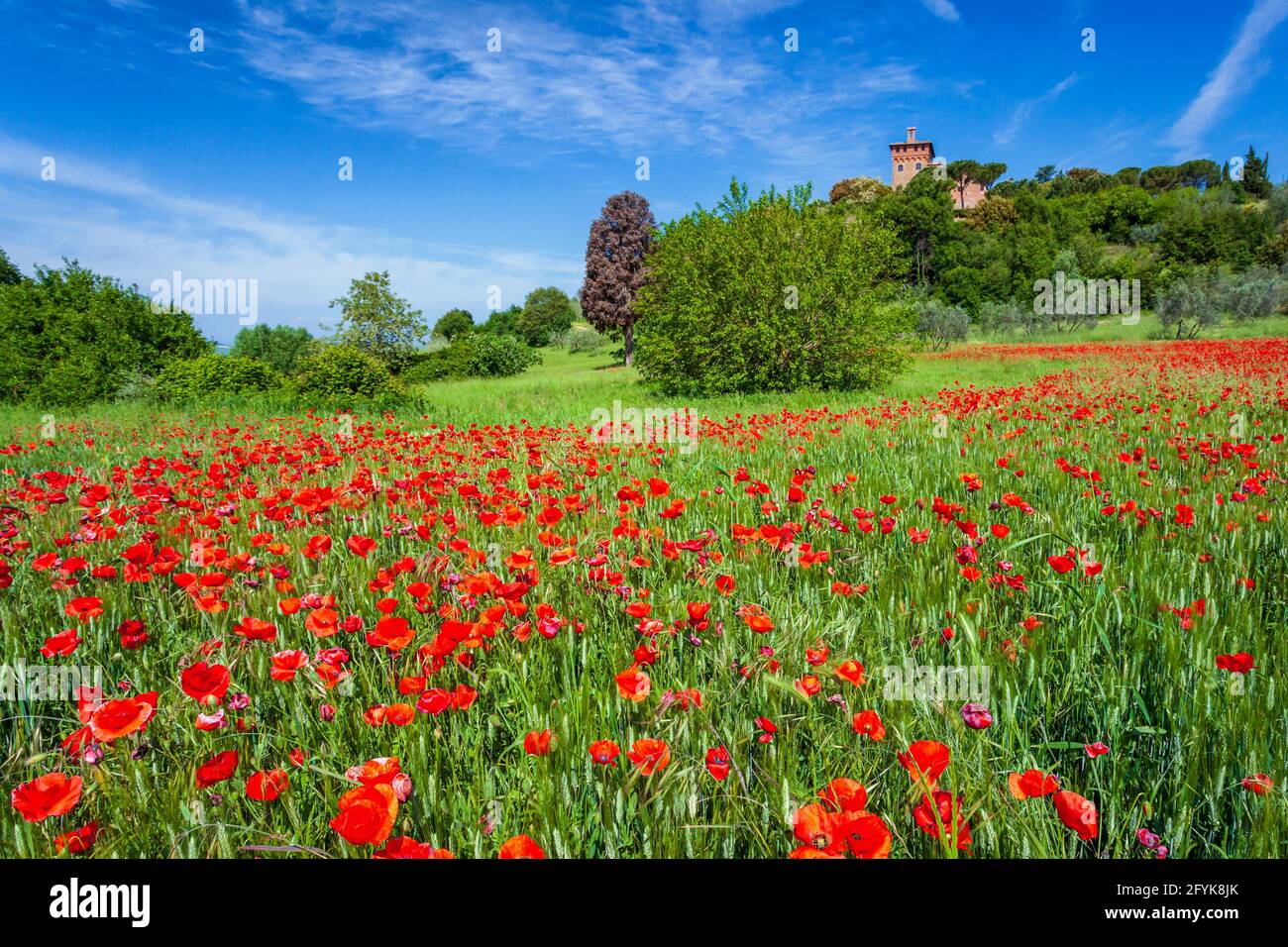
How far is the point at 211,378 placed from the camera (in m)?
15.9

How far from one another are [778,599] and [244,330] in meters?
88.1

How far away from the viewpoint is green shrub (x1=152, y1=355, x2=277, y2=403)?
15.5 meters

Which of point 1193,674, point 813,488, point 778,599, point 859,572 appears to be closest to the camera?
point 1193,674

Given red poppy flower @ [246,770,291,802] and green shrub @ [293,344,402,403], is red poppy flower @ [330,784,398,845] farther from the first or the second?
green shrub @ [293,344,402,403]

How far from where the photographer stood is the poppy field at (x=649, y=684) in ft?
3.80

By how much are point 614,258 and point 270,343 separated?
4515 centimetres

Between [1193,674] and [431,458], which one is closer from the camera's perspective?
[1193,674]

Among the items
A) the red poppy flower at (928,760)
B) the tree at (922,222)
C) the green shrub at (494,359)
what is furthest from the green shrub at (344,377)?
the tree at (922,222)

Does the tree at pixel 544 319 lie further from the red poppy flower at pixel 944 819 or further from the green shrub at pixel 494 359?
the red poppy flower at pixel 944 819

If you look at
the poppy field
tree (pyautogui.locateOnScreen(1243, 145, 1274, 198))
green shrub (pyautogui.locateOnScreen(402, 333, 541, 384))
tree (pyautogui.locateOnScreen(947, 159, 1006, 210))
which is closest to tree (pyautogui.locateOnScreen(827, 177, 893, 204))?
tree (pyautogui.locateOnScreen(947, 159, 1006, 210))

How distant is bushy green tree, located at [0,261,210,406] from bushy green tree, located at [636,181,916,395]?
16.1m

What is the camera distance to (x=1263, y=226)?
59.2 meters
